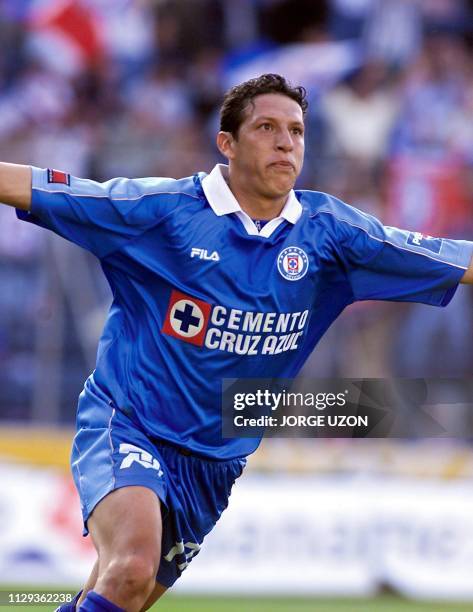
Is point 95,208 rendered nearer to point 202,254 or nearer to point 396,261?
point 202,254

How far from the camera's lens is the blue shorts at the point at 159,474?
5637 mm

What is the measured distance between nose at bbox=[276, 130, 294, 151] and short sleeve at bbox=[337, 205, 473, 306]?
46 cm

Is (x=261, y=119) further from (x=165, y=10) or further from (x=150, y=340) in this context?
(x=165, y=10)

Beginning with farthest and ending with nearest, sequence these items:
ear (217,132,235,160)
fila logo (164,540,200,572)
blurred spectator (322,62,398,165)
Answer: blurred spectator (322,62,398,165)
ear (217,132,235,160)
fila logo (164,540,200,572)

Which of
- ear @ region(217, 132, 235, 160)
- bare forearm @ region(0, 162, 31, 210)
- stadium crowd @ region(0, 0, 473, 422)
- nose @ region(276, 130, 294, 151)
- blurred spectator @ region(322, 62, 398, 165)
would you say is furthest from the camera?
blurred spectator @ region(322, 62, 398, 165)

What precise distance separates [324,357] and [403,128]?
315 centimetres

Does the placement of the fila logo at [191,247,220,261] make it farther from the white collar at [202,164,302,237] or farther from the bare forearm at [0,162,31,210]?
the bare forearm at [0,162,31,210]

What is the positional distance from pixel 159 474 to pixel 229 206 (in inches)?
52.1

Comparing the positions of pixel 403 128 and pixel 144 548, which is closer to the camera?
pixel 144 548

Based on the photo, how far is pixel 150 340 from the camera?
19.5 ft

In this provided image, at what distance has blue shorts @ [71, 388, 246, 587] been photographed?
5.64 meters

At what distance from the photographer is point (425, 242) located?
6.29m

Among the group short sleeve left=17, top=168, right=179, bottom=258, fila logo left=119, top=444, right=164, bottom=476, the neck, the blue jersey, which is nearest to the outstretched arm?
the blue jersey

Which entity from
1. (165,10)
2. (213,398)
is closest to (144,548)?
(213,398)
